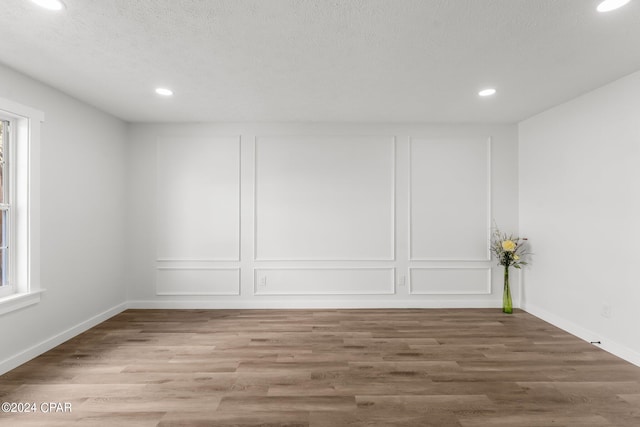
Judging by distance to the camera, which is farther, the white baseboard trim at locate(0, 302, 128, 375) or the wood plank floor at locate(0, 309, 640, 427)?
the white baseboard trim at locate(0, 302, 128, 375)

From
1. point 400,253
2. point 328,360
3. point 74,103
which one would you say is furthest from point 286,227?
point 74,103

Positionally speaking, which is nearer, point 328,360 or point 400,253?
point 328,360

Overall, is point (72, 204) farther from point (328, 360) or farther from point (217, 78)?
point (328, 360)

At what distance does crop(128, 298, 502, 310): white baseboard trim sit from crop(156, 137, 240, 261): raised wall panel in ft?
1.94

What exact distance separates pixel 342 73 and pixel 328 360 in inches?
94.1

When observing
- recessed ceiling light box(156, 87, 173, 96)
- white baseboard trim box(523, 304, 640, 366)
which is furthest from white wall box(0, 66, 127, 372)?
white baseboard trim box(523, 304, 640, 366)

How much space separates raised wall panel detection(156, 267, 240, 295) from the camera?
4285 millimetres

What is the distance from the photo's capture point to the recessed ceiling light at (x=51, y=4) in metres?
1.78

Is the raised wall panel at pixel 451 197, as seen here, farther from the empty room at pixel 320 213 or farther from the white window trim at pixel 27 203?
the white window trim at pixel 27 203

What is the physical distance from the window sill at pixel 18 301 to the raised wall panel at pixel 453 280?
3.94m

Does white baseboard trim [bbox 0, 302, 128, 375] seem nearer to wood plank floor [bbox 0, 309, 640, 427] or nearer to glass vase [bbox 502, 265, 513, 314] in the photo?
wood plank floor [bbox 0, 309, 640, 427]

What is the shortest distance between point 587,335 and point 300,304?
10.1ft

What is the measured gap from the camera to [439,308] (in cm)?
428

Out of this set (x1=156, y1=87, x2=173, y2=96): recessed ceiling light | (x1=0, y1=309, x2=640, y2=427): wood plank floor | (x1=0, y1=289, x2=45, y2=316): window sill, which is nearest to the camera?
(x1=0, y1=309, x2=640, y2=427): wood plank floor
